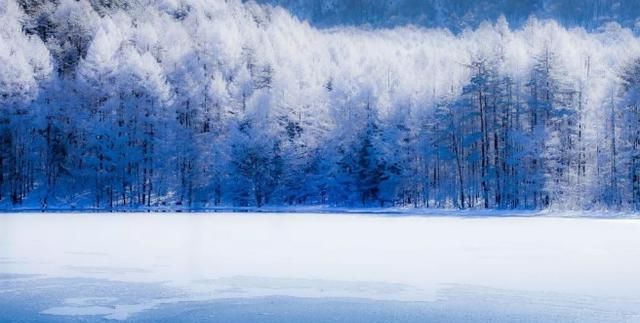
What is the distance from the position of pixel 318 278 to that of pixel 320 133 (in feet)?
158

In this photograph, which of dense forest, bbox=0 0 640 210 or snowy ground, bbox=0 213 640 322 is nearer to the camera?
snowy ground, bbox=0 213 640 322

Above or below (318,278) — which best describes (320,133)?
above

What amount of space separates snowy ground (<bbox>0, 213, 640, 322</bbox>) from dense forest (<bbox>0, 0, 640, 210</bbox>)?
2745 centimetres

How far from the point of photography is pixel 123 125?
196ft

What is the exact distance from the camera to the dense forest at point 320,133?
1999 inches

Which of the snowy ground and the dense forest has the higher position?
the dense forest

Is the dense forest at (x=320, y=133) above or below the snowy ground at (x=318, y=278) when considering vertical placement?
above

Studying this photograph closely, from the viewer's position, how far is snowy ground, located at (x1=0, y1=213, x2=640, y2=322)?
35.0 ft

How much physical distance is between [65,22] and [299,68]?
2538 centimetres

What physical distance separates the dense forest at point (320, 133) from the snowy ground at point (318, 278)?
1081 inches

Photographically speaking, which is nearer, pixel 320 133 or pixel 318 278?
pixel 318 278

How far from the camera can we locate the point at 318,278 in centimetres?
1430

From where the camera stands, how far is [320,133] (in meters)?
62.3

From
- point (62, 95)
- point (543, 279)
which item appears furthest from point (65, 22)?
point (543, 279)
